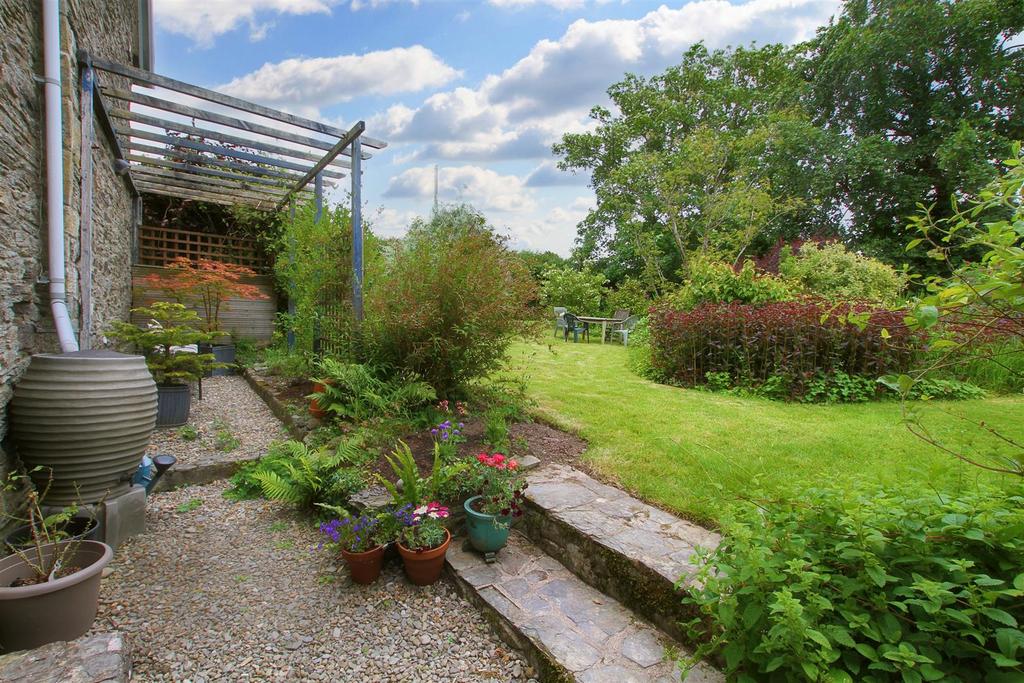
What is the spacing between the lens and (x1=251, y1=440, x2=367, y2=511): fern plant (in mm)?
2957

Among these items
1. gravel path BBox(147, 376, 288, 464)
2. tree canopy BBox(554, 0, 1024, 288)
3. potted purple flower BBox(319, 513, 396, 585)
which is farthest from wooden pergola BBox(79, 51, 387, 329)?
tree canopy BBox(554, 0, 1024, 288)

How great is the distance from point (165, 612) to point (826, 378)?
5.89 meters

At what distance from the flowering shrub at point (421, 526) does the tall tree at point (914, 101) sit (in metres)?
13.5

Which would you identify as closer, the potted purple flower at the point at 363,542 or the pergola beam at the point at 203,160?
the potted purple flower at the point at 363,542

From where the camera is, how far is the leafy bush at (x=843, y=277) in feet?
24.0

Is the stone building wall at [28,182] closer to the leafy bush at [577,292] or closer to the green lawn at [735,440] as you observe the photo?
the green lawn at [735,440]

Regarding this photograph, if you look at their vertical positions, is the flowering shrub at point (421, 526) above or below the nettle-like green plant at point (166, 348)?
below

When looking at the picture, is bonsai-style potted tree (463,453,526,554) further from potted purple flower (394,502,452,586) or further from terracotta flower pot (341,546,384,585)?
terracotta flower pot (341,546,384,585)

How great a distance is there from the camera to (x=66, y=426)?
7.74 feet

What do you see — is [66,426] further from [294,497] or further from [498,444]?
[498,444]

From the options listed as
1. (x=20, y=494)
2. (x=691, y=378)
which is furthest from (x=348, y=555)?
(x=691, y=378)

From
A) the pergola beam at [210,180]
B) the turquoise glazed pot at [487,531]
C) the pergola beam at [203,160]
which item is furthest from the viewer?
the pergola beam at [210,180]

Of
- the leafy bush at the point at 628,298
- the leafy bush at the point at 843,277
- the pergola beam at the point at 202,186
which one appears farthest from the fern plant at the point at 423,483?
the leafy bush at the point at 628,298

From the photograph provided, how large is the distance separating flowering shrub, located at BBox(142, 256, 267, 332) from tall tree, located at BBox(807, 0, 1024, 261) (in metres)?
14.3
